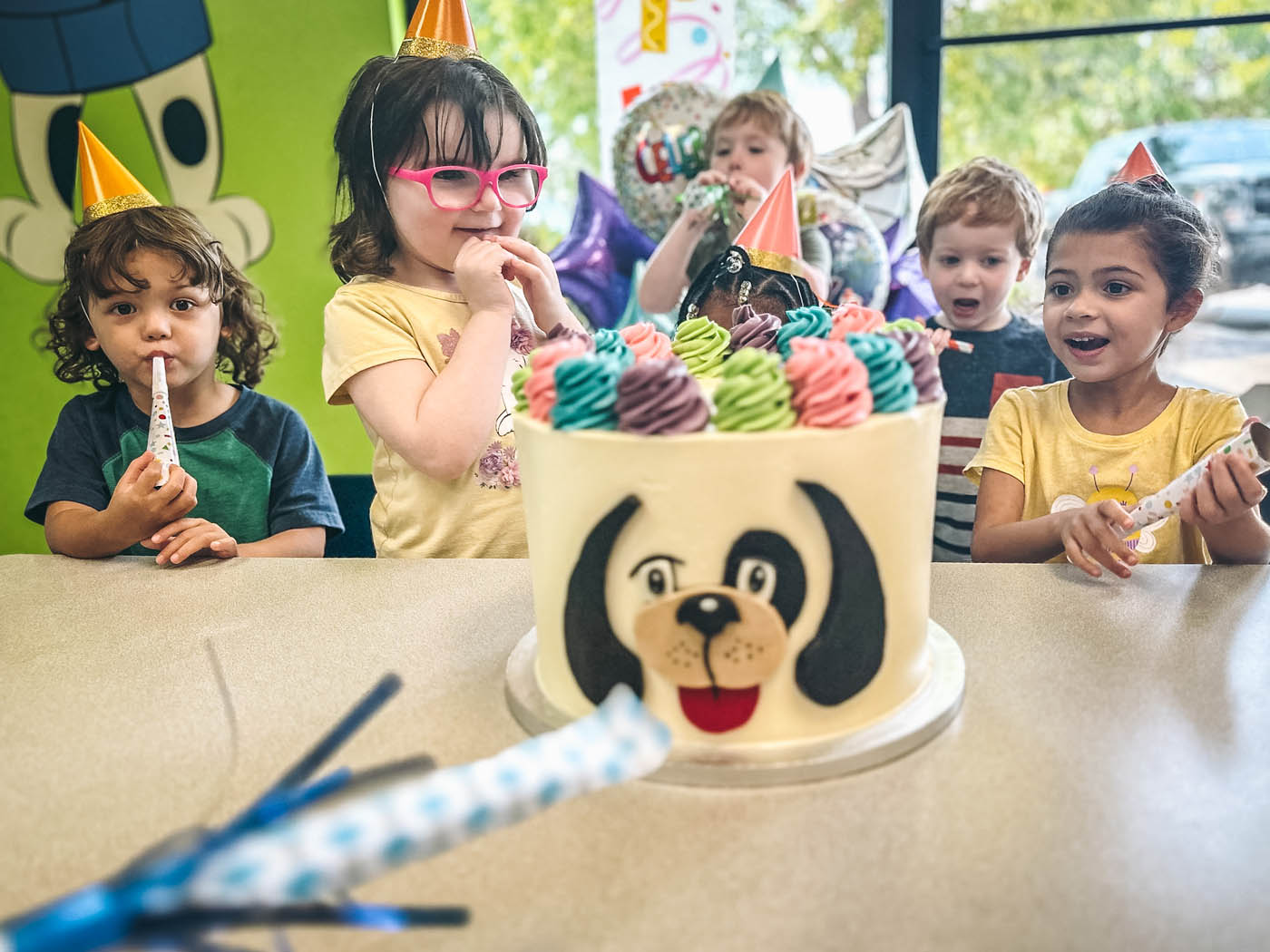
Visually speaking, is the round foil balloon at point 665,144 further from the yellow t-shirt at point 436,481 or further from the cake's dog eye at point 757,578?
the cake's dog eye at point 757,578

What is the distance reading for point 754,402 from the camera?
68cm

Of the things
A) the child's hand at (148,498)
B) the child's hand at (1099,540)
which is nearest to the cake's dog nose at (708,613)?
the child's hand at (1099,540)

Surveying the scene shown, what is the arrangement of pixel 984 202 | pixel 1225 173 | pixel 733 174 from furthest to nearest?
pixel 1225 173
pixel 733 174
pixel 984 202

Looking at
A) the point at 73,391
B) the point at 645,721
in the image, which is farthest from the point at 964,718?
the point at 73,391

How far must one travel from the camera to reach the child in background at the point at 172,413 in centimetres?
126

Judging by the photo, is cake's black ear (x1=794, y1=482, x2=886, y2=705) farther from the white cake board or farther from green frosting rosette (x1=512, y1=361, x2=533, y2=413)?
green frosting rosette (x1=512, y1=361, x2=533, y2=413)

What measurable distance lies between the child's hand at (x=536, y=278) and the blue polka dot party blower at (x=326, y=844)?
33.3 inches

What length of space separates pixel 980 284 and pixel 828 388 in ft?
3.80

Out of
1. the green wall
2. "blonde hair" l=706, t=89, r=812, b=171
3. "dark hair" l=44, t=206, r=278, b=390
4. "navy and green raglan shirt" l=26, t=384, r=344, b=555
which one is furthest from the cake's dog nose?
the green wall

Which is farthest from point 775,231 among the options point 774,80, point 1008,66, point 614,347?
point 1008,66

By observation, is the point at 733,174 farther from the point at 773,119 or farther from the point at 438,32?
the point at 438,32

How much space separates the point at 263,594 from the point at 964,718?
70 centimetres

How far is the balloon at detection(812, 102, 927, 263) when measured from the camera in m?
2.41

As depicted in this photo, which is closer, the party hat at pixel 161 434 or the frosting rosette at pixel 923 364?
the frosting rosette at pixel 923 364
